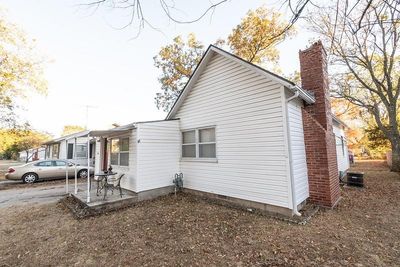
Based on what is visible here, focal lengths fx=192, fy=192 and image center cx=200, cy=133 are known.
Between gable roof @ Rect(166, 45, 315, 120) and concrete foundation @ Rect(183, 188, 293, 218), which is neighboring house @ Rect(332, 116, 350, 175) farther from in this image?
concrete foundation @ Rect(183, 188, 293, 218)

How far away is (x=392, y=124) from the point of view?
41.6ft

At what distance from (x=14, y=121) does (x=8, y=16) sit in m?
7.78

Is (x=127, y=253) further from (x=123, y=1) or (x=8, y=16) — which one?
(x=8, y=16)

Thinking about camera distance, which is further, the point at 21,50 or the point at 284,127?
the point at 21,50

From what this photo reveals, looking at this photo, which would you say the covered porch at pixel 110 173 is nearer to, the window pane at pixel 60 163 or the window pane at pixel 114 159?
the window pane at pixel 114 159

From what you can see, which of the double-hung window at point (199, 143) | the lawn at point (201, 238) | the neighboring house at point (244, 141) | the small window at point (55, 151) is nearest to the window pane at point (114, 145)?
the neighboring house at point (244, 141)

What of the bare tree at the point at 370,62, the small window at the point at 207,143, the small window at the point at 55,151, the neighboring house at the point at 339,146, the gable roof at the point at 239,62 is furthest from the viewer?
the small window at the point at 55,151

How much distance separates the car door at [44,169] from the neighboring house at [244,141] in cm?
777

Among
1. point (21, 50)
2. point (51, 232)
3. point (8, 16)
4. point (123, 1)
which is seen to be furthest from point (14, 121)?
point (123, 1)

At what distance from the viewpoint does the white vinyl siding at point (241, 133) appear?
219 inches

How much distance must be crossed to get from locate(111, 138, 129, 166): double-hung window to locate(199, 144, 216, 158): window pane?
3.32 metres

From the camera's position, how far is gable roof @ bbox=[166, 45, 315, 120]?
5.30 meters

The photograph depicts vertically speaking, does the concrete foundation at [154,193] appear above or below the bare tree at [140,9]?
below

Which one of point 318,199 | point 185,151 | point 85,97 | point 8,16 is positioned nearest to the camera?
point 318,199
